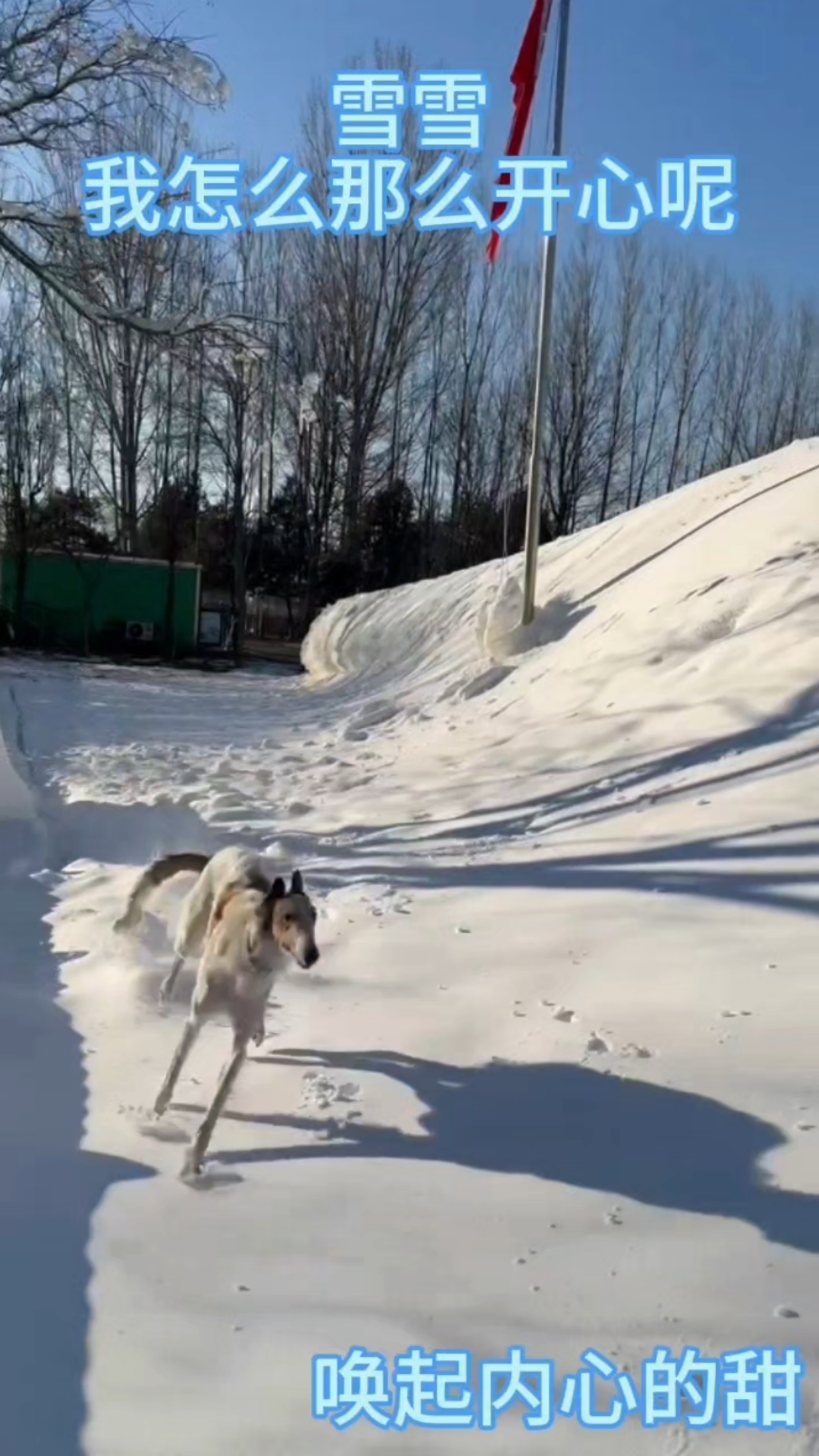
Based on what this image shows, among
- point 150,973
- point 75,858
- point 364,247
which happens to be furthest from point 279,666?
point 150,973

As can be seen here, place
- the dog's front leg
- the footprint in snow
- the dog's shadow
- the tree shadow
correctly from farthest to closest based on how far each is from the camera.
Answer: the dog's front leg
the footprint in snow
the dog's shadow
the tree shadow

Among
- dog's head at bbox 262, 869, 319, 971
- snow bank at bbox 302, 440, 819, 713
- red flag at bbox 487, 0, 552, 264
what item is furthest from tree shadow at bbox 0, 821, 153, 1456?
red flag at bbox 487, 0, 552, 264

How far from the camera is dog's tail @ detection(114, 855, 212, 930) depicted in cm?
392

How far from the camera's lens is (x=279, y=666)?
27.1 metres

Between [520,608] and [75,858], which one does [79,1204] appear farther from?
[520,608]

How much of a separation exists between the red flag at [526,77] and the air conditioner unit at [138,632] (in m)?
19.1

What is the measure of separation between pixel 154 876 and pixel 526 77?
906 cm

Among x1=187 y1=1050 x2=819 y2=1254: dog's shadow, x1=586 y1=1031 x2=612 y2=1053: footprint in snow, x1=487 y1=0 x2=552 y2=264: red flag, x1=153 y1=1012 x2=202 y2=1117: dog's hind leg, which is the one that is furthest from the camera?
x1=487 y1=0 x2=552 y2=264: red flag

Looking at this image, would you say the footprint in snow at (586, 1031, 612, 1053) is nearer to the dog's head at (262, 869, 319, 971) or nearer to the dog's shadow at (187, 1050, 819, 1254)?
the dog's shadow at (187, 1050, 819, 1254)

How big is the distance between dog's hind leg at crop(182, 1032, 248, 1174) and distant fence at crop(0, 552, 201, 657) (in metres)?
25.4

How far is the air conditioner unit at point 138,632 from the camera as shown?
91.6 feet

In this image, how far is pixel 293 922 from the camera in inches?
110

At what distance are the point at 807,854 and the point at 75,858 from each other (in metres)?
3.63

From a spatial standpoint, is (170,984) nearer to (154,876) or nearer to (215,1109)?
(154,876)
